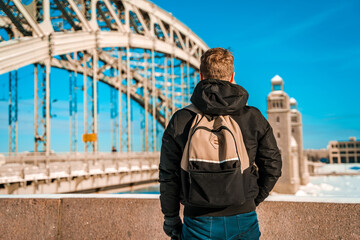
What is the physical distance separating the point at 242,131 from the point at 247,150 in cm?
12

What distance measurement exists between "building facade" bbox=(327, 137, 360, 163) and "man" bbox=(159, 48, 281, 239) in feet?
411

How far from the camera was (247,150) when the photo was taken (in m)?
2.04

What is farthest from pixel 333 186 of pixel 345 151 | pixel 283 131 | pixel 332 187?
pixel 345 151

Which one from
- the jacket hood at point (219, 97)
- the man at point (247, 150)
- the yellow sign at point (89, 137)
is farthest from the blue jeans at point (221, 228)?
the yellow sign at point (89, 137)

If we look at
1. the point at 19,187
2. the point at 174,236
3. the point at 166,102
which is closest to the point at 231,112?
the point at 174,236

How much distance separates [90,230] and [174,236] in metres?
1.82

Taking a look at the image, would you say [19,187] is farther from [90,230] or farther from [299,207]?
[299,207]

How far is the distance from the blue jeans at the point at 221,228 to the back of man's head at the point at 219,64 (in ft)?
2.63

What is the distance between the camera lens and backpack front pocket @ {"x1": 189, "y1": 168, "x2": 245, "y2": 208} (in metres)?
1.80

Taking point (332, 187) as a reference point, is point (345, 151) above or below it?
above

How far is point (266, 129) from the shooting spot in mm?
2070

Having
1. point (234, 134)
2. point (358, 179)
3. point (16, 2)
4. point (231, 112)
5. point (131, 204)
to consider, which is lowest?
point (358, 179)

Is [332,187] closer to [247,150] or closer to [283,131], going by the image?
[283,131]

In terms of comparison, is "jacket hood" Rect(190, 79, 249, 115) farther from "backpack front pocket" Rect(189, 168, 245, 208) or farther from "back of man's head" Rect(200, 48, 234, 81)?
"backpack front pocket" Rect(189, 168, 245, 208)
